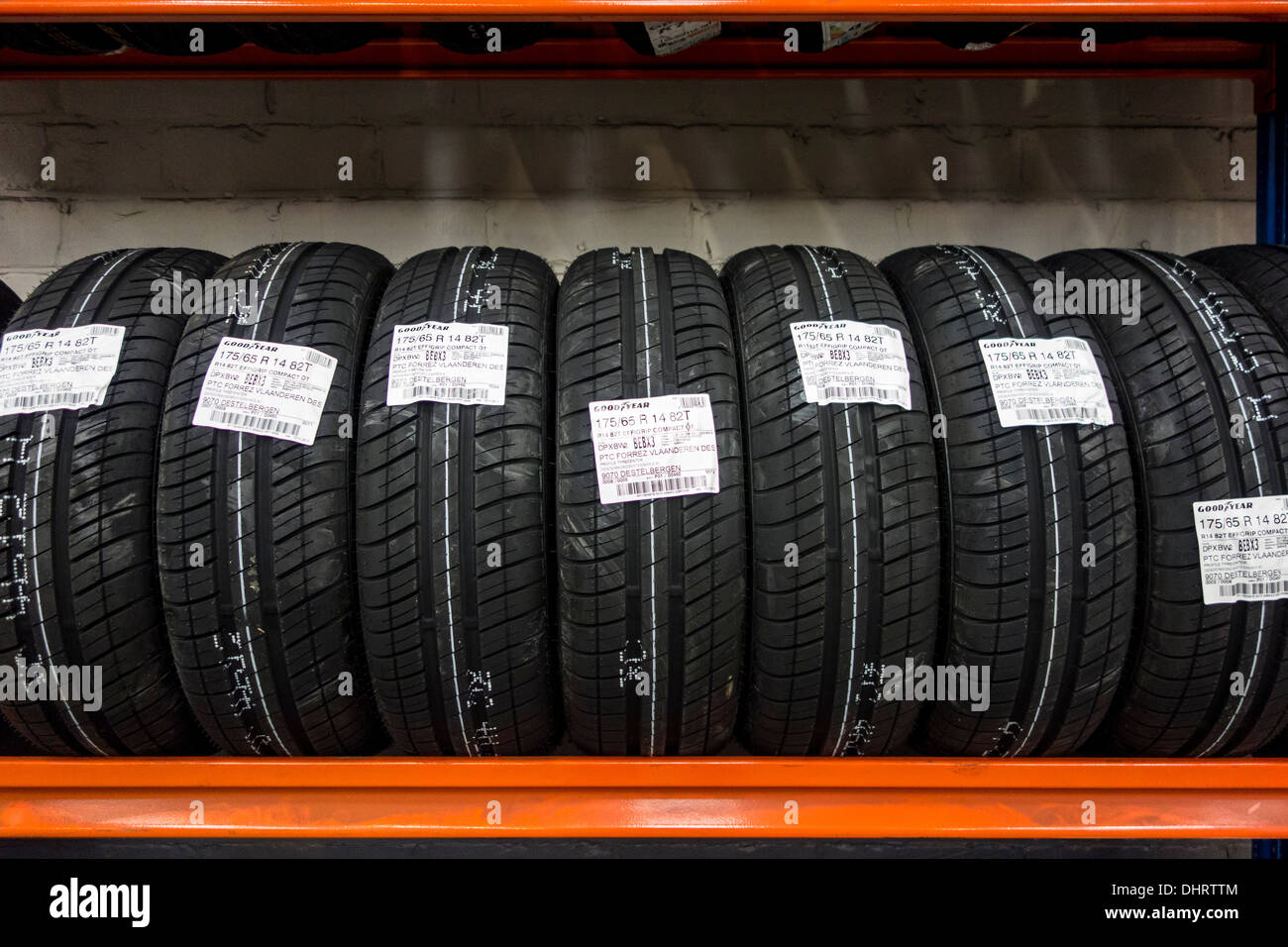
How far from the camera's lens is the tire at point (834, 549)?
990 millimetres

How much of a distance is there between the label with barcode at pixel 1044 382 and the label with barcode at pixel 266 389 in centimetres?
96

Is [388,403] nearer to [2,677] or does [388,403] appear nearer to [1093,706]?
[2,677]

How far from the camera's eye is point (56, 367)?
41.9 inches

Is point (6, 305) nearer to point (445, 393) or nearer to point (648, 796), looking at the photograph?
point (445, 393)

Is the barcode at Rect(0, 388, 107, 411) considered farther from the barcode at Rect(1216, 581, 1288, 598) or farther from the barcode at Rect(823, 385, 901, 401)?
the barcode at Rect(1216, 581, 1288, 598)

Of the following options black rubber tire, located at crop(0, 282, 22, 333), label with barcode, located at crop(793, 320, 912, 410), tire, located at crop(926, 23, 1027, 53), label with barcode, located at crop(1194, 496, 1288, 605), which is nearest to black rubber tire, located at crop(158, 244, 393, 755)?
black rubber tire, located at crop(0, 282, 22, 333)

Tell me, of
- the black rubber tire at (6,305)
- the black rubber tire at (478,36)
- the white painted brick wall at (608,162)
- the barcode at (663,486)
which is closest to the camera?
the barcode at (663,486)

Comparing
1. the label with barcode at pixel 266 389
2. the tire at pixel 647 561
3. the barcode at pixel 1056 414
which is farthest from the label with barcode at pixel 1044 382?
the label with barcode at pixel 266 389

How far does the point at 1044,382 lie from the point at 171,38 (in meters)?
1.81

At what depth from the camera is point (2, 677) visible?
1.06 metres

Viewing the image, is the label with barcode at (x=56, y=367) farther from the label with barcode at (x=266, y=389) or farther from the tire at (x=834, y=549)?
the tire at (x=834, y=549)

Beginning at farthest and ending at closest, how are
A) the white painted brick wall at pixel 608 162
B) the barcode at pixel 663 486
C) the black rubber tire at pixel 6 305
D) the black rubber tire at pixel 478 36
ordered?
the white painted brick wall at pixel 608 162, the black rubber tire at pixel 478 36, the black rubber tire at pixel 6 305, the barcode at pixel 663 486

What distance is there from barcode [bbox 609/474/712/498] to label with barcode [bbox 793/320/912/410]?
0.64 ft

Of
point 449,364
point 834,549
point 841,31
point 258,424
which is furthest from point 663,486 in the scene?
point 841,31
